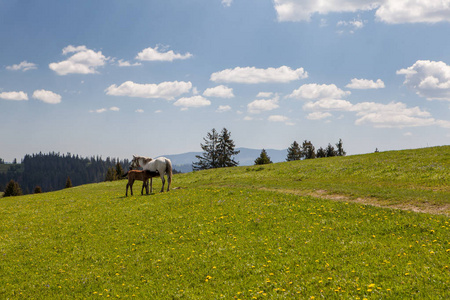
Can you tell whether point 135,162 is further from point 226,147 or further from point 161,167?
point 226,147

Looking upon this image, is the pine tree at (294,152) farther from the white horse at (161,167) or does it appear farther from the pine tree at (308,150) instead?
the white horse at (161,167)

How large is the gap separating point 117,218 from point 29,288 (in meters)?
9.07

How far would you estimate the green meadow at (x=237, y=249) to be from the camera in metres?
10.6

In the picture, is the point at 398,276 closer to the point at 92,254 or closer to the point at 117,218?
the point at 92,254

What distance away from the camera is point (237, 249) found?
47.3ft

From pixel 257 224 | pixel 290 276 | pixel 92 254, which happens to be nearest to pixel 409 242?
pixel 290 276

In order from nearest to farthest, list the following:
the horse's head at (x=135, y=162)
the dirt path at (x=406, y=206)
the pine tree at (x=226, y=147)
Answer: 1. the dirt path at (x=406, y=206)
2. the horse's head at (x=135, y=162)
3. the pine tree at (x=226, y=147)

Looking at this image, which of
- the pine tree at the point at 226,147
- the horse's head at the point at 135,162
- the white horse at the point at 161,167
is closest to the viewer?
the white horse at the point at 161,167

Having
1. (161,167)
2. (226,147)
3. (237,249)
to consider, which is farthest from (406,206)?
(226,147)

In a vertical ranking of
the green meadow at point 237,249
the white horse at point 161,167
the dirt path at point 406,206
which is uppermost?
the white horse at point 161,167

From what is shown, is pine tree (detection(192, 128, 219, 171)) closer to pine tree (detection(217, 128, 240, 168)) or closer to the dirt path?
pine tree (detection(217, 128, 240, 168))

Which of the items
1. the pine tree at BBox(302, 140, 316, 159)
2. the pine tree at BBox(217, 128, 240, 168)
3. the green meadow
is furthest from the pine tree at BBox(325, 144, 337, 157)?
the green meadow

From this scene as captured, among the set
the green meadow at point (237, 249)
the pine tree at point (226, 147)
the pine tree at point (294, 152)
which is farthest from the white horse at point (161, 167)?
the pine tree at point (294, 152)

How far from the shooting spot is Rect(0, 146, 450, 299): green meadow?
10578mm
